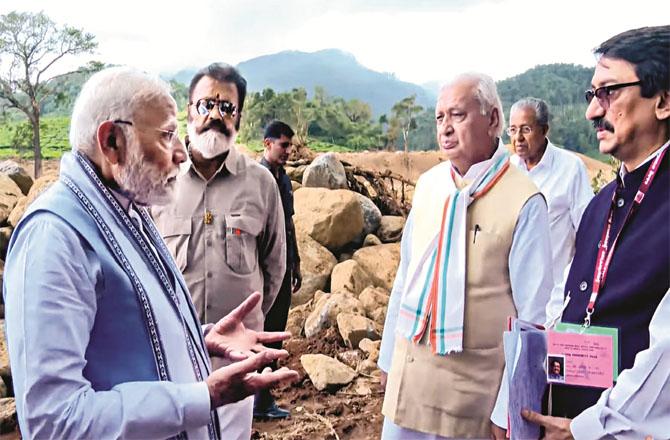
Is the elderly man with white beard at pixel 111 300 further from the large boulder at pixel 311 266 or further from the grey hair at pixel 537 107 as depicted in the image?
the large boulder at pixel 311 266

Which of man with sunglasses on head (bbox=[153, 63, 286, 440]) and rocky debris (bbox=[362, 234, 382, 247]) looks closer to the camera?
man with sunglasses on head (bbox=[153, 63, 286, 440])

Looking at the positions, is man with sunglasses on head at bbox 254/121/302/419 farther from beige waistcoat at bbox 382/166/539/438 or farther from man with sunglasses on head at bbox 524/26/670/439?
man with sunglasses on head at bbox 524/26/670/439

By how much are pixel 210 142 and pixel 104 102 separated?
1.25 m

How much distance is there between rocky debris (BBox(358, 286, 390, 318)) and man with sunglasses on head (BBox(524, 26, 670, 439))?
428cm

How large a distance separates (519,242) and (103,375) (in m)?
1.26

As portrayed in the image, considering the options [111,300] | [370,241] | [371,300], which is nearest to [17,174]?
[370,241]

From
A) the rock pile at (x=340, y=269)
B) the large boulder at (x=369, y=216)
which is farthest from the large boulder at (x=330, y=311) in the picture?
the large boulder at (x=369, y=216)

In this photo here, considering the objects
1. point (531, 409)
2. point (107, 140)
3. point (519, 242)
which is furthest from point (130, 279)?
point (519, 242)

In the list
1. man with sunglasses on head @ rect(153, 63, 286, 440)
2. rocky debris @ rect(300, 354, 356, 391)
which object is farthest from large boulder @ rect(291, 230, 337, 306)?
man with sunglasses on head @ rect(153, 63, 286, 440)

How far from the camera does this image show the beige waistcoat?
1.97m

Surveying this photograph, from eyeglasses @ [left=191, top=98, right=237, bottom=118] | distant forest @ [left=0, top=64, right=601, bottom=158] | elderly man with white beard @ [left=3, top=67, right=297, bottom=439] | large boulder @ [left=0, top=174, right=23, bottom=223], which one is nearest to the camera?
elderly man with white beard @ [left=3, top=67, right=297, bottom=439]

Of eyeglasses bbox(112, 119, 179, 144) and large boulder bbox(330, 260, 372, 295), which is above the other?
eyeglasses bbox(112, 119, 179, 144)

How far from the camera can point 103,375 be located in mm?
1258

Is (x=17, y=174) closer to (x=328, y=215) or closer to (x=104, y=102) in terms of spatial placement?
(x=328, y=215)
